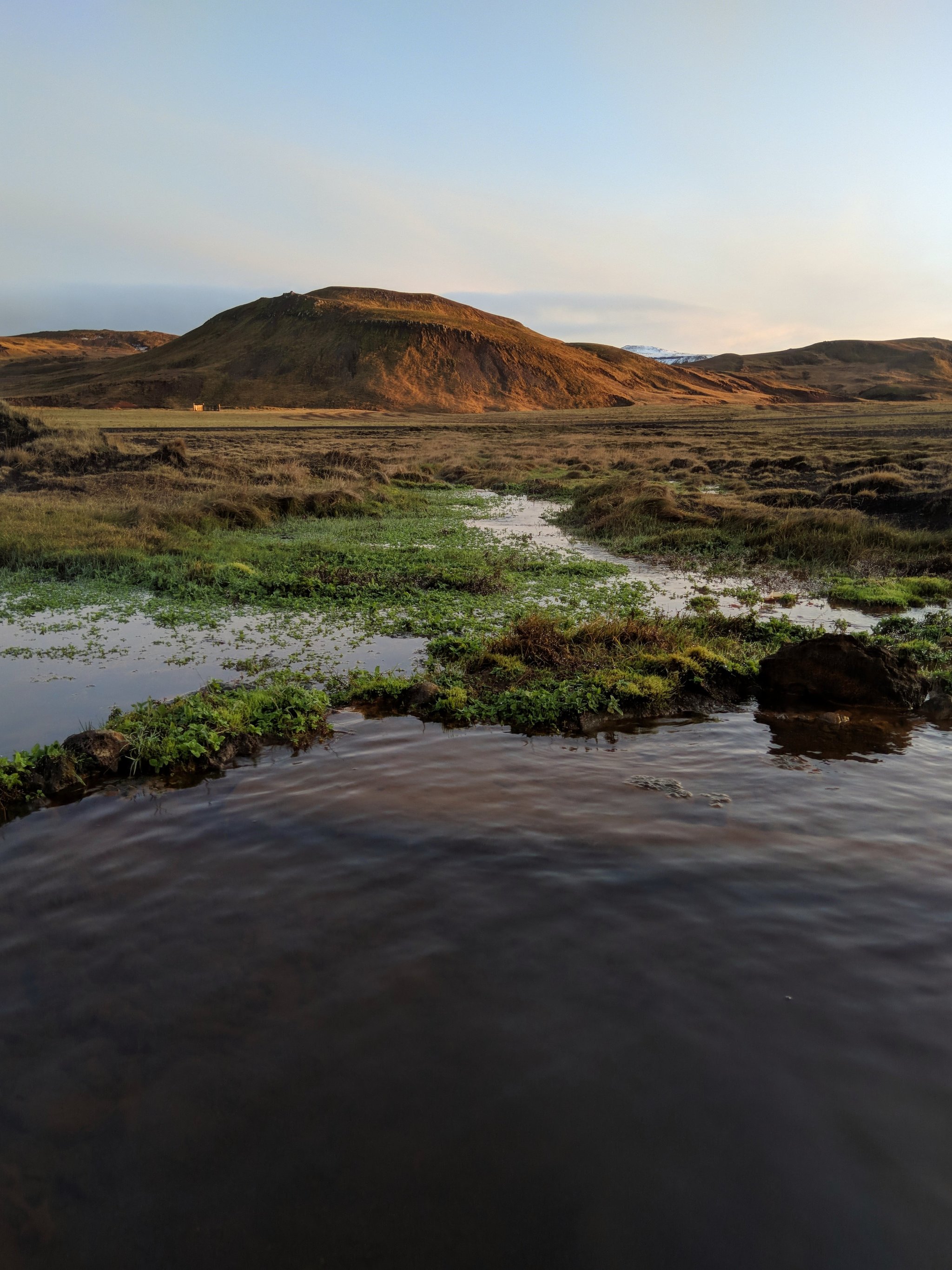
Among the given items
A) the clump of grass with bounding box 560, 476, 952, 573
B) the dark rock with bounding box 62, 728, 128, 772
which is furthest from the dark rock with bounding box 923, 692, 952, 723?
the dark rock with bounding box 62, 728, 128, 772

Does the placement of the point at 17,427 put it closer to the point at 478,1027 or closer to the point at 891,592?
the point at 891,592

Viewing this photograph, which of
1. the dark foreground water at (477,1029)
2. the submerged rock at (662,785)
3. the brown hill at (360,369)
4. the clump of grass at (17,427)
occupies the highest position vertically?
the brown hill at (360,369)

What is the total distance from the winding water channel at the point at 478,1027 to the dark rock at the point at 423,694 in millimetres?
1840

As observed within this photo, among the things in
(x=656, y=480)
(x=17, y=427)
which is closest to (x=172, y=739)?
(x=656, y=480)

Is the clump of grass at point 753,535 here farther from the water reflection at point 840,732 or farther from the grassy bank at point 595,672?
the water reflection at point 840,732

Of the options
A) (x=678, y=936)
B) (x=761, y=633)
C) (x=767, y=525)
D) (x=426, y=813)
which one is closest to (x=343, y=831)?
(x=426, y=813)

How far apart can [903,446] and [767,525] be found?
27069 mm

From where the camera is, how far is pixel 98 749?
6.86 m

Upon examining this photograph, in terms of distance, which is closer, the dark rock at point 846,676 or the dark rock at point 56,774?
the dark rock at point 56,774

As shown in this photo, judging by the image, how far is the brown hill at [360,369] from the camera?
117125 mm

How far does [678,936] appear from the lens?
475 centimetres

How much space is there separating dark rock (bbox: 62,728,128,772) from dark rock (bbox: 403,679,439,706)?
3.05 meters

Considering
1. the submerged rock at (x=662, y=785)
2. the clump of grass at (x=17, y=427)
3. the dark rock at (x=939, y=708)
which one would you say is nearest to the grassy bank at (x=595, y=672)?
the dark rock at (x=939, y=708)

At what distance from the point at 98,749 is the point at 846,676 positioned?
830 cm
